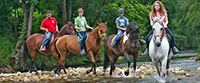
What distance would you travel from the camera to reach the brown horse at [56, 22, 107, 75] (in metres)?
13.5

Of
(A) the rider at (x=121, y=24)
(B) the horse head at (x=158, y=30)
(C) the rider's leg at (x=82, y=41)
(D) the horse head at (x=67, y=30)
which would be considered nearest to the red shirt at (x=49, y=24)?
(D) the horse head at (x=67, y=30)

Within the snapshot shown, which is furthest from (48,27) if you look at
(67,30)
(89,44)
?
(89,44)

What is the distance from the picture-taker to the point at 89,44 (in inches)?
552

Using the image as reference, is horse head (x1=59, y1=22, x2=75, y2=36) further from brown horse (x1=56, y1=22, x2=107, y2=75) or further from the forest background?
the forest background

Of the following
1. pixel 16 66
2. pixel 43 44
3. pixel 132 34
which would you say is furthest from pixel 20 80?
pixel 16 66

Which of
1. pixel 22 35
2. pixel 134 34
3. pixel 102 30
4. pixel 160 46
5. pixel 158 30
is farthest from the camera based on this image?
pixel 22 35

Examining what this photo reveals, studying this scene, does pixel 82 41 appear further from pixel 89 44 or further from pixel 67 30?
pixel 67 30

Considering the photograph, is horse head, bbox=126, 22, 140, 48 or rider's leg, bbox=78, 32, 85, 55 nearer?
horse head, bbox=126, 22, 140, 48

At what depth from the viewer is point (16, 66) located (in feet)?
74.2

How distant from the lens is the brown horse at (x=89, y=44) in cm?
1347

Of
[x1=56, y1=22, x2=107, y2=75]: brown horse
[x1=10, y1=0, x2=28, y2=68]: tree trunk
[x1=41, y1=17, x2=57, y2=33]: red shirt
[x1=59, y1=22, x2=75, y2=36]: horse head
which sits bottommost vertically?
[x1=10, y1=0, x2=28, y2=68]: tree trunk

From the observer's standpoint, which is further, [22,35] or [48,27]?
[22,35]

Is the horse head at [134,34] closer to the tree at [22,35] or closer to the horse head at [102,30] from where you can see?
the horse head at [102,30]

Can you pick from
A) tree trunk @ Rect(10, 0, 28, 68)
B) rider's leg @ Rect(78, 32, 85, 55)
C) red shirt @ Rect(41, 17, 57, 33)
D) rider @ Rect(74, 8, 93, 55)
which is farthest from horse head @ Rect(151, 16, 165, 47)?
tree trunk @ Rect(10, 0, 28, 68)
